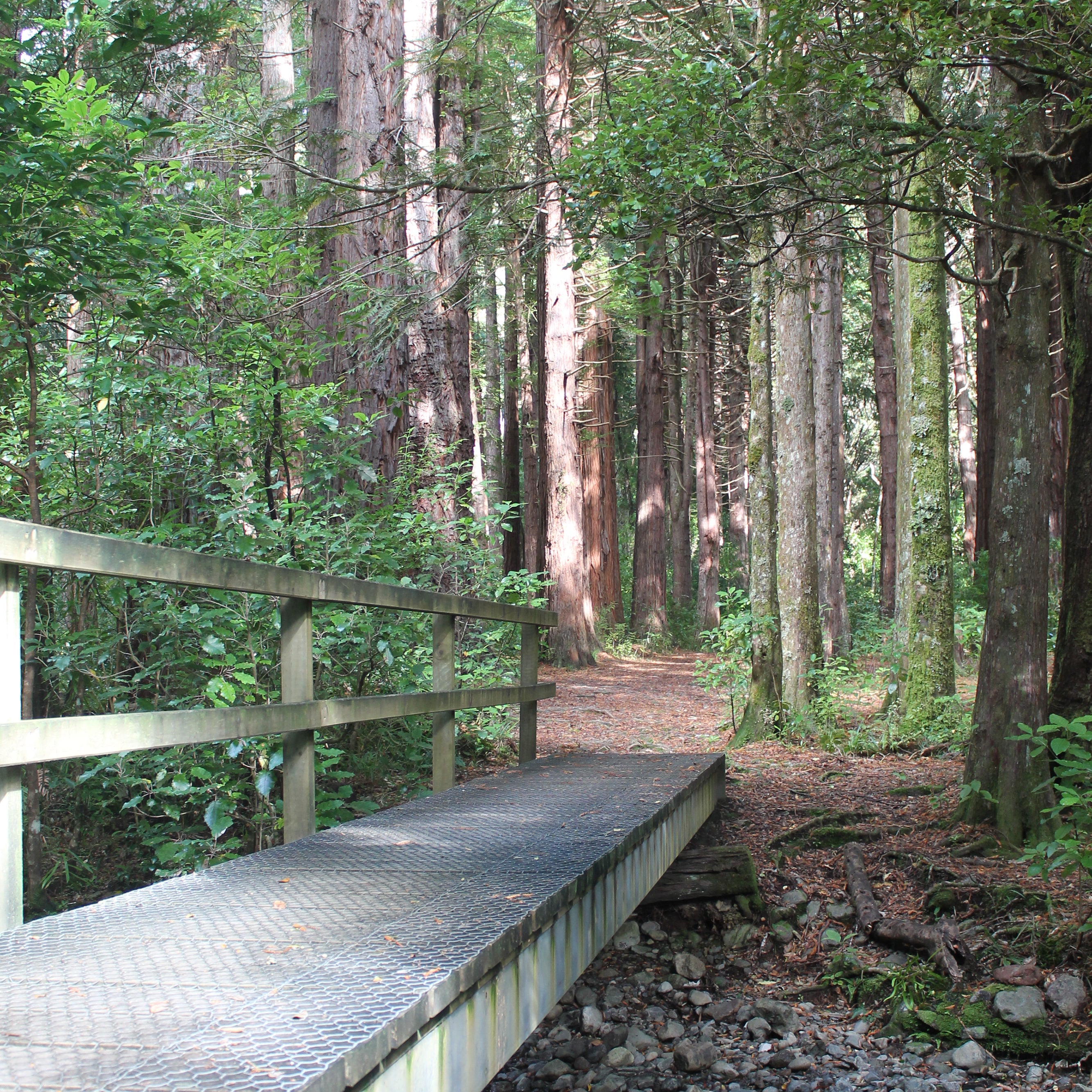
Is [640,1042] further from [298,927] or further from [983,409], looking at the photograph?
[983,409]

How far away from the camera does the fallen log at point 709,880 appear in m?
5.95

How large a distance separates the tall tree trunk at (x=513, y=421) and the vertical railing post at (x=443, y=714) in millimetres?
18475

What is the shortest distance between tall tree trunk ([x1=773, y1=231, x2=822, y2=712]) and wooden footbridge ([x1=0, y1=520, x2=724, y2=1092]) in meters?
5.73

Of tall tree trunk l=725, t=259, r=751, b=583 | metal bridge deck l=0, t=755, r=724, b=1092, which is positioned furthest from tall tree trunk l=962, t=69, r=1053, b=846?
tall tree trunk l=725, t=259, r=751, b=583

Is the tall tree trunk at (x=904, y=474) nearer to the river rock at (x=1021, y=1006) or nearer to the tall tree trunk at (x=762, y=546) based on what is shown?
the tall tree trunk at (x=762, y=546)

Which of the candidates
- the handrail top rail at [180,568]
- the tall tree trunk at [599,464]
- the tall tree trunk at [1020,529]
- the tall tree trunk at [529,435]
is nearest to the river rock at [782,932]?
the tall tree trunk at [1020,529]

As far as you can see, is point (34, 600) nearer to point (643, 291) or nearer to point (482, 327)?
point (643, 291)

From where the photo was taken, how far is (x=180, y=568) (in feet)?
10.8

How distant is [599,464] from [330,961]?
21878mm

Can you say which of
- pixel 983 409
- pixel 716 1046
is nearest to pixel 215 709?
pixel 716 1046

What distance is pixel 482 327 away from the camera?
106 feet

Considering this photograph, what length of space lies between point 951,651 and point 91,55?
373 inches

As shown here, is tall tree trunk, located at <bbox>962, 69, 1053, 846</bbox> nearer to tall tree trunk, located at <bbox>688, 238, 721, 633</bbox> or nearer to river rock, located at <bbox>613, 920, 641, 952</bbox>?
river rock, located at <bbox>613, 920, 641, 952</bbox>

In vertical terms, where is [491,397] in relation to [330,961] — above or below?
above
